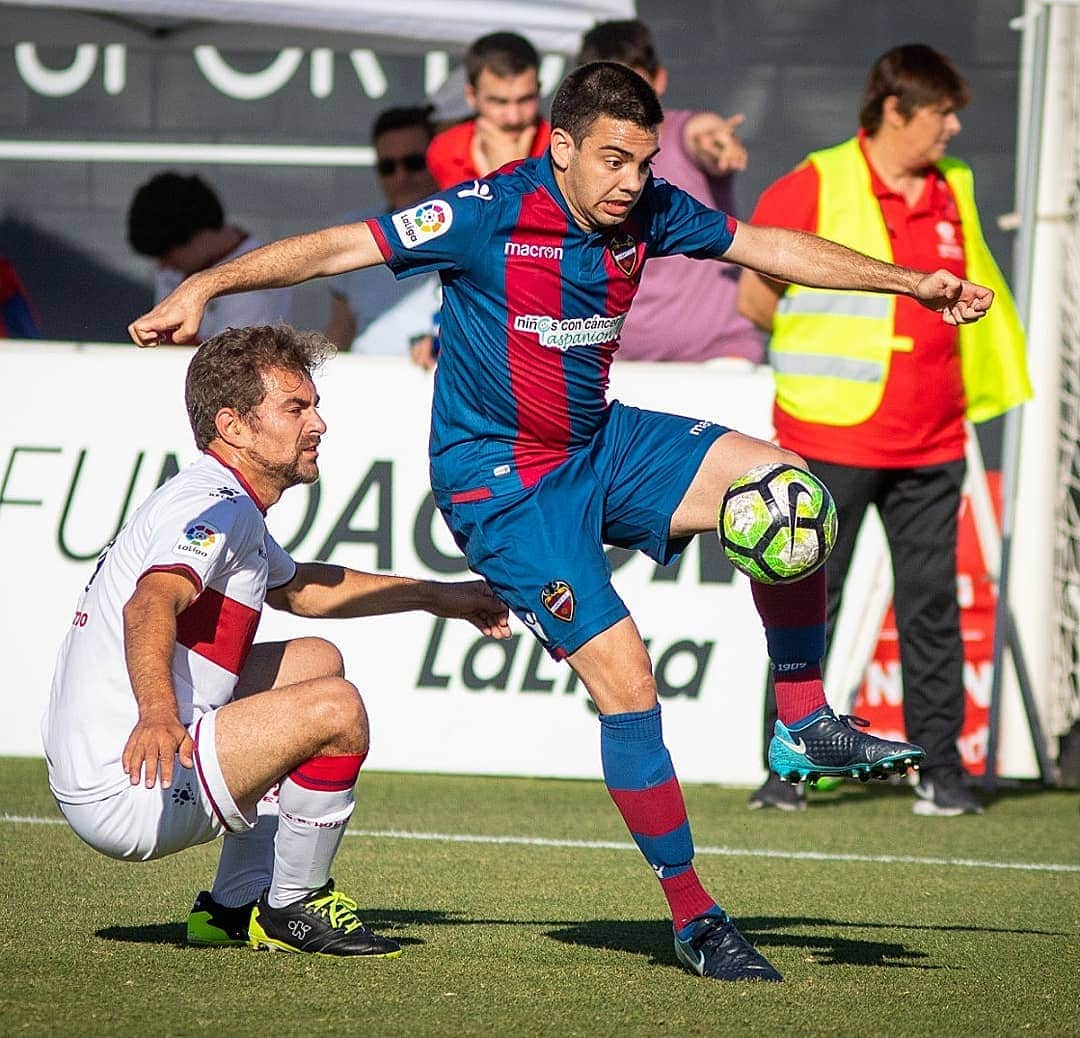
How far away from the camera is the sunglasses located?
8.77 meters

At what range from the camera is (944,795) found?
7.11 meters

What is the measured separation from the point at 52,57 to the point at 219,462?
8.08 m

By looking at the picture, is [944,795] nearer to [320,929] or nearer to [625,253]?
[625,253]

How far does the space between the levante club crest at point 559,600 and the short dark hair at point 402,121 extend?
4887 millimetres

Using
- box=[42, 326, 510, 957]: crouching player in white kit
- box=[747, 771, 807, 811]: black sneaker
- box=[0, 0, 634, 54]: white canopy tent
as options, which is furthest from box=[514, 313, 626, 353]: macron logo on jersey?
box=[0, 0, 634, 54]: white canopy tent

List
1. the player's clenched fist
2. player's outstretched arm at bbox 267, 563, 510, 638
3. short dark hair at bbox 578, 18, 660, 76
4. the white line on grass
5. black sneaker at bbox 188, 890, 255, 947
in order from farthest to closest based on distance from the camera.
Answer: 1. short dark hair at bbox 578, 18, 660, 76
2. the white line on grass
3. player's outstretched arm at bbox 267, 563, 510, 638
4. black sneaker at bbox 188, 890, 255, 947
5. the player's clenched fist

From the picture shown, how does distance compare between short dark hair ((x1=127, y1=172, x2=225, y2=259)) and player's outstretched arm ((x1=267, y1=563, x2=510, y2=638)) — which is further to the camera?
short dark hair ((x1=127, y1=172, x2=225, y2=259))

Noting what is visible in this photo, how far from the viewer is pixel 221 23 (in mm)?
9586

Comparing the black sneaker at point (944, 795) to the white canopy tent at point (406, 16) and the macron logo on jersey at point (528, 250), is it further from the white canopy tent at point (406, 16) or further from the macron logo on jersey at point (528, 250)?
the white canopy tent at point (406, 16)

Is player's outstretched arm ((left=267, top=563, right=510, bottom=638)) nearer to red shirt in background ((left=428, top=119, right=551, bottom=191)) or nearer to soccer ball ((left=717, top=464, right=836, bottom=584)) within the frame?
soccer ball ((left=717, top=464, right=836, bottom=584))

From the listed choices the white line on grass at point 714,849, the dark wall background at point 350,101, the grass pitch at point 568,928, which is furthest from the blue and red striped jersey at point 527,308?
the dark wall background at point 350,101

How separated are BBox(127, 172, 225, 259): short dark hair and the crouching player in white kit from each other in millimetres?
4362

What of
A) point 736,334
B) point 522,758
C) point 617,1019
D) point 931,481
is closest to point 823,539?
point 617,1019

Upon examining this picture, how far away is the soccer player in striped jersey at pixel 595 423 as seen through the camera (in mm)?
4309
